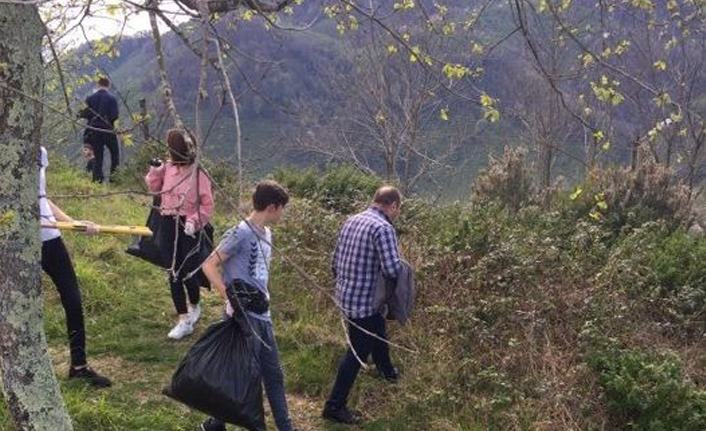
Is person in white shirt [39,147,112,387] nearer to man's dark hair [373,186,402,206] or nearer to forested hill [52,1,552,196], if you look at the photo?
forested hill [52,1,552,196]

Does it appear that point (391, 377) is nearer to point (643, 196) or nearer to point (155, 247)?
point (155, 247)

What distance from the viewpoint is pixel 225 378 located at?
12.9 feet

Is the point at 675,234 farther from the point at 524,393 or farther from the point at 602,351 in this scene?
the point at 524,393

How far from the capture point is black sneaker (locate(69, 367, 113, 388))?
16.3ft

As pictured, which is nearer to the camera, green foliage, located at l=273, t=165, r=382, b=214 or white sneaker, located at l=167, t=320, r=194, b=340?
white sneaker, located at l=167, t=320, r=194, b=340

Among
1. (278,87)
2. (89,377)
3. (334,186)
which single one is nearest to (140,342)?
(89,377)

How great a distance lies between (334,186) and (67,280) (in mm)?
6541

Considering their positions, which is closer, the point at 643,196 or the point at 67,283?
the point at 67,283

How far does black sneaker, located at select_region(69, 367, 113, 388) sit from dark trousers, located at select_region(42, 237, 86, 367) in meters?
0.10

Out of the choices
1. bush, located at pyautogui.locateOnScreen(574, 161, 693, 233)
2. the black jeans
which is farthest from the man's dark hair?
bush, located at pyautogui.locateOnScreen(574, 161, 693, 233)

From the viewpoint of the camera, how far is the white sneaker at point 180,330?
232 inches

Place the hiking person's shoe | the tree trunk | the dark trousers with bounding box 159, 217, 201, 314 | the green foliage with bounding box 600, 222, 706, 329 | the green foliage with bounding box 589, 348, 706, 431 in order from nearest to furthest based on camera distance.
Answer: the tree trunk
the green foliage with bounding box 589, 348, 706, 431
the dark trousers with bounding box 159, 217, 201, 314
the hiking person's shoe
the green foliage with bounding box 600, 222, 706, 329

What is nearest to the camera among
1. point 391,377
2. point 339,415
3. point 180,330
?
point 339,415

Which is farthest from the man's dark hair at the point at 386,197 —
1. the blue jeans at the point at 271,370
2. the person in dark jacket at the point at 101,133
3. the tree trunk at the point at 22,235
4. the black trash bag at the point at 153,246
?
the person in dark jacket at the point at 101,133
